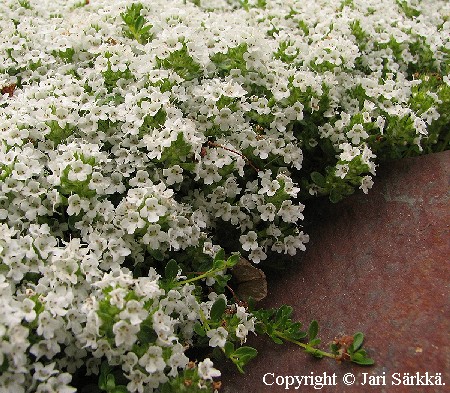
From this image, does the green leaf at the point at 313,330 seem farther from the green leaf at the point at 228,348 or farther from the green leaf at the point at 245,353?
the green leaf at the point at 228,348

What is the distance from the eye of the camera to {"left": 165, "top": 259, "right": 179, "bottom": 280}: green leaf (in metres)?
2.79

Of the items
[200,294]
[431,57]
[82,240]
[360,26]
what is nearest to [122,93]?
[82,240]

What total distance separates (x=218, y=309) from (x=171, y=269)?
0.32 meters

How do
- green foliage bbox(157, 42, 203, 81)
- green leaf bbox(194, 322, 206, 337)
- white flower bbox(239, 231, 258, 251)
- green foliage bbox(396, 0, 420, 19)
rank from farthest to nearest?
1. green foliage bbox(396, 0, 420, 19)
2. green foliage bbox(157, 42, 203, 81)
3. white flower bbox(239, 231, 258, 251)
4. green leaf bbox(194, 322, 206, 337)

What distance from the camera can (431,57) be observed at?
13.7 feet

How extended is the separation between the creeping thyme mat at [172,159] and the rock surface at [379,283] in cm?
12

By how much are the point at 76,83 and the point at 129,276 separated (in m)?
1.52

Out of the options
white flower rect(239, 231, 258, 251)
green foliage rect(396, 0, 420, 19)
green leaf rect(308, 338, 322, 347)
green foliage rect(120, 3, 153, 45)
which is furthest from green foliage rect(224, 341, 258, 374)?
green foliage rect(396, 0, 420, 19)

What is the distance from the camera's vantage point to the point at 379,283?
3064 mm

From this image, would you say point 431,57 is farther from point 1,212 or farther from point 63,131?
point 1,212

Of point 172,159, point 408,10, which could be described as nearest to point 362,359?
point 172,159

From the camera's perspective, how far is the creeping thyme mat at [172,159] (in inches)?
97.6

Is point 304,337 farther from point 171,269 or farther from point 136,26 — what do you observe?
→ point 136,26

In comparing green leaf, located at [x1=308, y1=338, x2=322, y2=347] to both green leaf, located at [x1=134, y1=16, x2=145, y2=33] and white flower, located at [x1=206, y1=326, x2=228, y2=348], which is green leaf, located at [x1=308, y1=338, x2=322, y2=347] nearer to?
white flower, located at [x1=206, y1=326, x2=228, y2=348]
